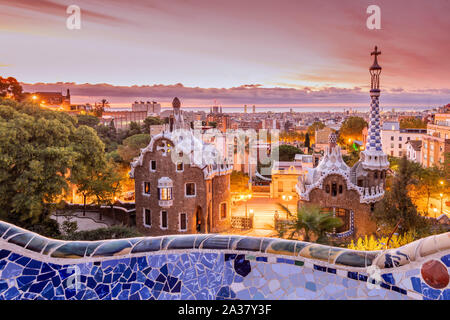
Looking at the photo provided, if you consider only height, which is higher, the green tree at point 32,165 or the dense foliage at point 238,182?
the green tree at point 32,165

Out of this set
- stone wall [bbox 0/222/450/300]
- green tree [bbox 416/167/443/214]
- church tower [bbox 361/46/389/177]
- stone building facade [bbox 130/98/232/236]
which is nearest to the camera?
stone wall [bbox 0/222/450/300]

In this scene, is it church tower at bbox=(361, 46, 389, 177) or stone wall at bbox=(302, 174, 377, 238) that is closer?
church tower at bbox=(361, 46, 389, 177)

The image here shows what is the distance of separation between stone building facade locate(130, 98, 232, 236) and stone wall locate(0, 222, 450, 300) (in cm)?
1706

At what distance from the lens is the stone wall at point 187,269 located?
11.2ft

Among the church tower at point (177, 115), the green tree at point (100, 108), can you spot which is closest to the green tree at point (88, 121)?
the green tree at point (100, 108)

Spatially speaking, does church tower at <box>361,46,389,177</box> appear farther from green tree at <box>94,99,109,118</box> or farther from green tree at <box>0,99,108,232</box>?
green tree at <box>94,99,109,118</box>

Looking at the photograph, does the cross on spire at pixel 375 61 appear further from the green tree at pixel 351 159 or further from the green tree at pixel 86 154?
the green tree at pixel 351 159

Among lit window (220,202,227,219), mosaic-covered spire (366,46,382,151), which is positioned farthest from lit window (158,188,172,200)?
mosaic-covered spire (366,46,382,151)

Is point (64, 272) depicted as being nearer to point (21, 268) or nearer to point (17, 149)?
point (21, 268)

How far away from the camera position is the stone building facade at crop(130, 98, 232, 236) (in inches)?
824

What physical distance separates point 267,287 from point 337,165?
1669cm

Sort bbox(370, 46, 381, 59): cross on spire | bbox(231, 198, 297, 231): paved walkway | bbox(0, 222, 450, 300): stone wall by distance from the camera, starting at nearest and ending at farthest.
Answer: bbox(0, 222, 450, 300): stone wall < bbox(370, 46, 381, 59): cross on spire < bbox(231, 198, 297, 231): paved walkway

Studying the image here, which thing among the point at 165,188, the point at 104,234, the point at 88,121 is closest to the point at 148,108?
the point at 88,121

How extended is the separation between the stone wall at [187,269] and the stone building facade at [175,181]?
17064mm
